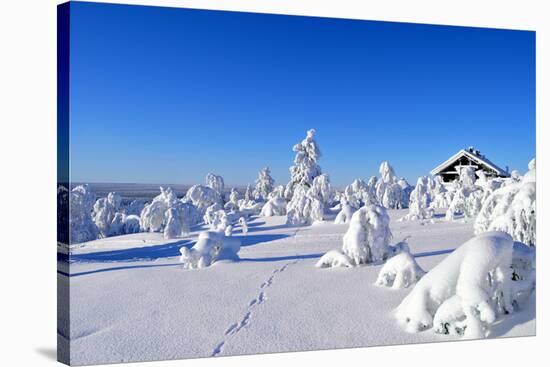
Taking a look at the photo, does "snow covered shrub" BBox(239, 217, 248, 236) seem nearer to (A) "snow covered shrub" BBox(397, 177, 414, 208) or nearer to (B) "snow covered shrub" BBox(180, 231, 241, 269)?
(B) "snow covered shrub" BBox(180, 231, 241, 269)

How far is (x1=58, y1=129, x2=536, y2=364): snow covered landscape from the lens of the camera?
27.2 ft

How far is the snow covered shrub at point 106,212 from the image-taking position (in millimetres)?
8870

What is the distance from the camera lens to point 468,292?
8.32 m

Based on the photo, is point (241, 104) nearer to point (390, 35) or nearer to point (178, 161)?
point (178, 161)

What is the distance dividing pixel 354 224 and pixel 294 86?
→ 280 cm

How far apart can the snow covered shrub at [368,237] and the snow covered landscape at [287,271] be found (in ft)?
0.08

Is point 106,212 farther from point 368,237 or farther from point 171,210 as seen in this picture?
point 368,237

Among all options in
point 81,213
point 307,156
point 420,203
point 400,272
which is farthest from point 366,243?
point 81,213

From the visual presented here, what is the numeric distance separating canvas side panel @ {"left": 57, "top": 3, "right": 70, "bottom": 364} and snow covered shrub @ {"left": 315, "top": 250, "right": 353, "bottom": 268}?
4393mm

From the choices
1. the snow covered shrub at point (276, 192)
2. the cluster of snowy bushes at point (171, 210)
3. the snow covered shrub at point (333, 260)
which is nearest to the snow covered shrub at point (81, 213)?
the cluster of snowy bushes at point (171, 210)

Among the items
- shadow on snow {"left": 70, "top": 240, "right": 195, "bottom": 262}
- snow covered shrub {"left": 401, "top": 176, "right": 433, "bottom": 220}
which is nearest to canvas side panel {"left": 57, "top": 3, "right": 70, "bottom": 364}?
shadow on snow {"left": 70, "top": 240, "right": 195, "bottom": 262}

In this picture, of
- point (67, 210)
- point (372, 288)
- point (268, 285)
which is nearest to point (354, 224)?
point (372, 288)

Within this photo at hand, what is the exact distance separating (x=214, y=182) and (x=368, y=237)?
9.99ft

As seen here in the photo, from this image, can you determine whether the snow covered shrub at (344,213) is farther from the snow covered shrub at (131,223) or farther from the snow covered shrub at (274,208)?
the snow covered shrub at (131,223)
